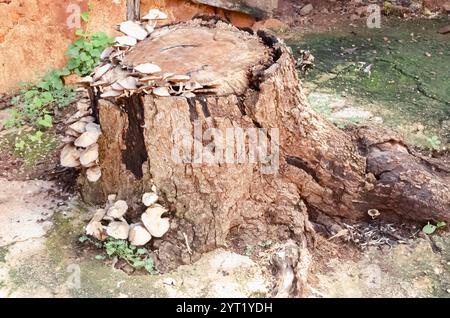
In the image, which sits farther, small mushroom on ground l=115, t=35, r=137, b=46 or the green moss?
small mushroom on ground l=115, t=35, r=137, b=46

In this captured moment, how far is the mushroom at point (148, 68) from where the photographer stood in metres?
3.09

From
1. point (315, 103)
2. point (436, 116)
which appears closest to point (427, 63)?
point (436, 116)

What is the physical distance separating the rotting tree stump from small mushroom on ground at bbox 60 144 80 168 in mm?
161

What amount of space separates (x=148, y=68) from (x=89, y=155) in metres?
0.70

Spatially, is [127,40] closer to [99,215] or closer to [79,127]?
[79,127]

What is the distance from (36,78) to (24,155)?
124 centimetres

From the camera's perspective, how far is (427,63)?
18.6ft

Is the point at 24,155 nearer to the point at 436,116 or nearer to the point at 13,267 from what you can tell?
the point at 13,267

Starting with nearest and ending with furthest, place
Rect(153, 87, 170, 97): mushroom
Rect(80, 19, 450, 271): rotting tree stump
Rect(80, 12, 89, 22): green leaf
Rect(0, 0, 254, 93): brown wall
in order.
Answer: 1. Rect(153, 87, 170, 97): mushroom
2. Rect(80, 19, 450, 271): rotting tree stump
3. Rect(0, 0, 254, 93): brown wall
4. Rect(80, 12, 89, 22): green leaf

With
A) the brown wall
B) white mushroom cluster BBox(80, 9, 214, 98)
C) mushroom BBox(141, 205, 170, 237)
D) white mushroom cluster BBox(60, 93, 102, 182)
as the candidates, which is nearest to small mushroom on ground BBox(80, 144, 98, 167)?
white mushroom cluster BBox(60, 93, 102, 182)

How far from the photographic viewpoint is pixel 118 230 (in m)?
3.24

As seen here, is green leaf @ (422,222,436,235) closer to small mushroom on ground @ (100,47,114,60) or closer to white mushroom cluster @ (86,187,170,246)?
white mushroom cluster @ (86,187,170,246)

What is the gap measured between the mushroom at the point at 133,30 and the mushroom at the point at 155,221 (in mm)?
1115

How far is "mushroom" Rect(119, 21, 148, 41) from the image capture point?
3.59 metres
